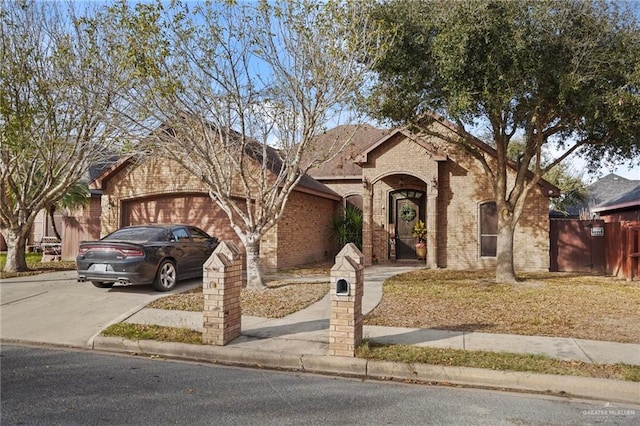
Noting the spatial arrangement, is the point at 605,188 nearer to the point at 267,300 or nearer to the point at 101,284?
the point at 267,300

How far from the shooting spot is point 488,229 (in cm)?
1625

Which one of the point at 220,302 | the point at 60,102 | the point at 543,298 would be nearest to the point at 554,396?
the point at 220,302

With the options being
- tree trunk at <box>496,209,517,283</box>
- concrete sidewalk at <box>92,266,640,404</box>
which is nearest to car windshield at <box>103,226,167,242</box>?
concrete sidewalk at <box>92,266,640,404</box>

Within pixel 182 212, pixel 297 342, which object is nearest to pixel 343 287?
pixel 297 342

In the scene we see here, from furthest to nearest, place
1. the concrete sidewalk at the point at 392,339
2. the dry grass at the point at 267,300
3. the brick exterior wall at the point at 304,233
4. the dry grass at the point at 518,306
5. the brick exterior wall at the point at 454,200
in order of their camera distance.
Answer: the brick exterior wall at the point at 454,200 → the brick exterior wall at the point at 304,233 → the dry grass at the point at 267,300 → the dry grass at the point at 518,306 → the concrete sidewalk at the point at 392,339

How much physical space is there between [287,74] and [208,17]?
6.31ft

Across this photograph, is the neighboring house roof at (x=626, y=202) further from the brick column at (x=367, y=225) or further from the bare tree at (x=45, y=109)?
the bare tree at (x=45, y=109)

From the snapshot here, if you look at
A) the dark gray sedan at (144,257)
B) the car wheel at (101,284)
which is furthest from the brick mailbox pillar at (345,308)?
the car wheel at (101,284)

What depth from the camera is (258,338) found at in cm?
673

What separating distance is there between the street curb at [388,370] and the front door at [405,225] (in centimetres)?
1261

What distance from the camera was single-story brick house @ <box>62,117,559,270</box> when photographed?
1573 cm

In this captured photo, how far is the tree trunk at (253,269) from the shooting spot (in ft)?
34.6

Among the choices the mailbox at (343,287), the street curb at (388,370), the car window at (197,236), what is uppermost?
the car window at (197,236)

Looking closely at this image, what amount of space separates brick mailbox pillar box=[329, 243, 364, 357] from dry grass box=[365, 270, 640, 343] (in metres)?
1.79
